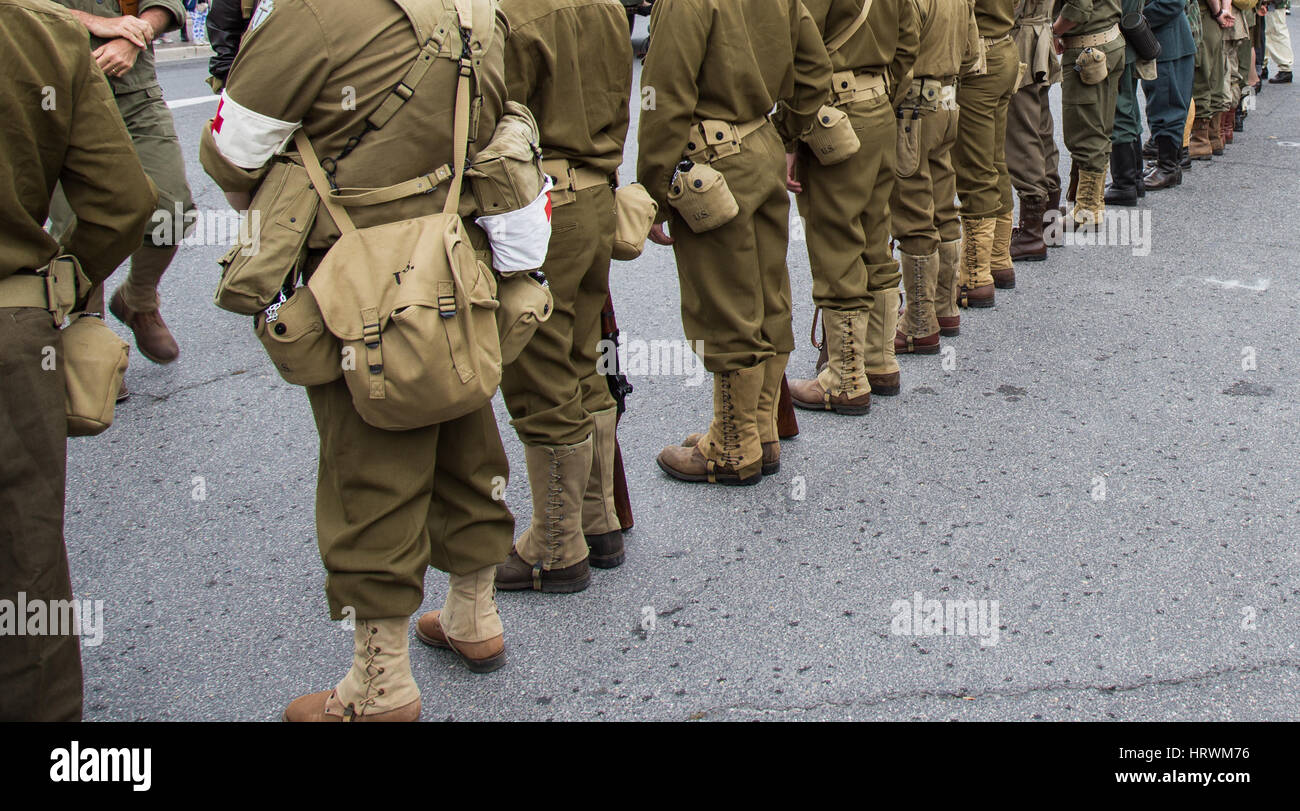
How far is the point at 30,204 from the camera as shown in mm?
2516

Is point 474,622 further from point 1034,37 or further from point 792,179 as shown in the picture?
point 1034,37

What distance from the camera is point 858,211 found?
15.6 ft

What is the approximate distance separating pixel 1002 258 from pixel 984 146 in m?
Result: 0.84

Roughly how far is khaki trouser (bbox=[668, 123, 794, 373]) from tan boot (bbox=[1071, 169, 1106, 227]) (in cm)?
419

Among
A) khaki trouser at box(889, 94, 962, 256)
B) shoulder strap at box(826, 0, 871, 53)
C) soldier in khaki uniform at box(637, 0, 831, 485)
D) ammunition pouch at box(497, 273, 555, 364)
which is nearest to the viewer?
ammunition pouch at box(497, 273, 555, 364)

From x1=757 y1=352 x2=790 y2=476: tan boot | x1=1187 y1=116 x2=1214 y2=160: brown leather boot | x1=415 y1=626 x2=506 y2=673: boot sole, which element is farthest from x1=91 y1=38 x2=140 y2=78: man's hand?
x1=1187 y1=116 x2=1214 y2=160: brown leather boot

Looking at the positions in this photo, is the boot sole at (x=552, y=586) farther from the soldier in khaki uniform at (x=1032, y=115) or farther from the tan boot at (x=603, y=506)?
the soldier in khaki uniform at (x=1032, y=115)

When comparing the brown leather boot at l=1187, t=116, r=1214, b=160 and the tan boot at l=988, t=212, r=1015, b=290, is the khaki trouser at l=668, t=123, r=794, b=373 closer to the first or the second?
the tan boot at l=988, t=212, r=1015, b=290

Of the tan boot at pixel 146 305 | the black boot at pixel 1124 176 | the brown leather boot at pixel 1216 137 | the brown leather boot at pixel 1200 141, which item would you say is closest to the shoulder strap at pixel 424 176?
the tan boot at pixel 146 305

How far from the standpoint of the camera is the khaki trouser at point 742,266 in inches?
161

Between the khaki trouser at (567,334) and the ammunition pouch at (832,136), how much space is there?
1265mm

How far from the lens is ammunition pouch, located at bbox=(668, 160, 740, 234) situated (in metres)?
3.89

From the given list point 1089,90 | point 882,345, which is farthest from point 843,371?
point 1089,90

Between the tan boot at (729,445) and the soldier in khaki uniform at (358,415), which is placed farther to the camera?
the tan boot at (729,445)
